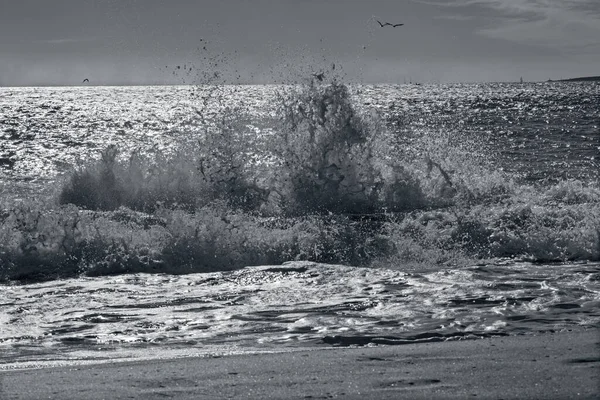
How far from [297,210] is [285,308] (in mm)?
9088

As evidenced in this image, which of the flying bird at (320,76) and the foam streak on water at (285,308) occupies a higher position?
the flying bird at (320,76)

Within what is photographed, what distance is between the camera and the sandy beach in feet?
15.6

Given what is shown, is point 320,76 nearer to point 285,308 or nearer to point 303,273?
point 303,273

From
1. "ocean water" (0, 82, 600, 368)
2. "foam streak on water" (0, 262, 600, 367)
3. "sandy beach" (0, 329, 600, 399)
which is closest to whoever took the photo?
"sandy beach" (0, 329, 600, 399)

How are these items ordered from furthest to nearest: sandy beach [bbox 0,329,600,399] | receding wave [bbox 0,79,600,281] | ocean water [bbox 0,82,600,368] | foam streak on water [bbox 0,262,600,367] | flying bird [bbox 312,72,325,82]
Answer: flying bird [bbox 312,72,325,82], receding wave [bbox 0,79,600,281], ocean water [bbox 0,82,600,368], foam streak on water [bbox 0,262,600,367], sandy beach [bbox 0,329,600,399]

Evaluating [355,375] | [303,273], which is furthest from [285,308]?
[355,375]

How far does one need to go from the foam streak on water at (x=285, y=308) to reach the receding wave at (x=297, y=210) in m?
0.97

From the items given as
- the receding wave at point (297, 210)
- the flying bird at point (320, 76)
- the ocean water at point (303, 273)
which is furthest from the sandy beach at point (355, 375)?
the flying bird at point (320, 76)

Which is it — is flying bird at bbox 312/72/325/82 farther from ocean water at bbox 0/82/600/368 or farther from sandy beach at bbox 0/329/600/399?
sandy beach at bbox 0/329/600/399

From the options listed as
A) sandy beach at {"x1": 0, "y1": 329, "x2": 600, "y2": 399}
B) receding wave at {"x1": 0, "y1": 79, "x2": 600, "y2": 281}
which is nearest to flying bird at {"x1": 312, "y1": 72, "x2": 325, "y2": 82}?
receding wave at {"x1": 0, "y1": 79, "x2": 600, "y2": 281}

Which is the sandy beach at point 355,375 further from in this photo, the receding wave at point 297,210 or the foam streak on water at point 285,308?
the receding wave at point 297,210

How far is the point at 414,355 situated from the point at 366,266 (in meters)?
4.88

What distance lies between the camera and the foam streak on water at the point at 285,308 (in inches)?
265

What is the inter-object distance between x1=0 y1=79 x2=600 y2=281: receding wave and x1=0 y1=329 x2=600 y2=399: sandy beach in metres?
4.67
